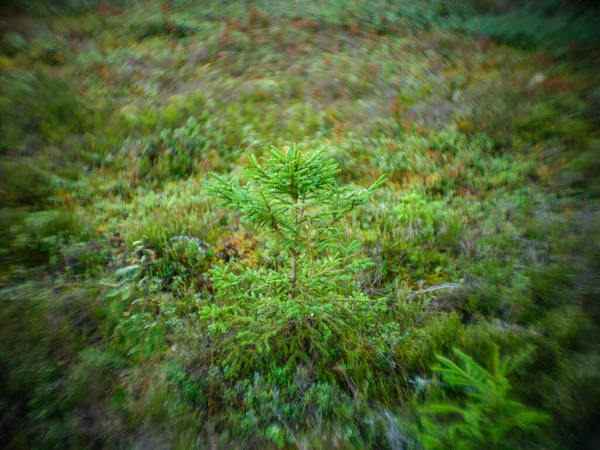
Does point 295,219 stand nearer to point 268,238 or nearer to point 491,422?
point 268,238

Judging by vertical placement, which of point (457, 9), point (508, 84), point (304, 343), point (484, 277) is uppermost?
point (457, 9)

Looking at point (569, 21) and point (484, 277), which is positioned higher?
point (569, 21)

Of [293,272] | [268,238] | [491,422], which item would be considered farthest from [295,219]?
[491,422]

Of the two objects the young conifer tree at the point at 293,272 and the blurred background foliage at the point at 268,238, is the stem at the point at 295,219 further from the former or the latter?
the blurred background foliage at the point at 268,238

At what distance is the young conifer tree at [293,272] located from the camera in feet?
8.36

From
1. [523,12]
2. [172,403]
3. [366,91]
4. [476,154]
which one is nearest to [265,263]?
[172,403]

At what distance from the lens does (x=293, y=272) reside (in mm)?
2934

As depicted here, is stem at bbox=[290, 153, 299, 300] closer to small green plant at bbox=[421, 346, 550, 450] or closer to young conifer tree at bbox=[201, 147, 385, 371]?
young conifer tree at bbox=[201, 147, 385, 371]

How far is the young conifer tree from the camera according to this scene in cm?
255

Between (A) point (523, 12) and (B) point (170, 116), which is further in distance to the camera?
(A) point (523, 12)

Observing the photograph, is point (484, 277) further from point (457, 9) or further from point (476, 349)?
point (457, 9)

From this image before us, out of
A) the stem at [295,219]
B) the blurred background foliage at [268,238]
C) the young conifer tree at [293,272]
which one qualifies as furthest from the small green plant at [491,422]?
the stem at [295,219]

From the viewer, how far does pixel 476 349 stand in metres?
2.65

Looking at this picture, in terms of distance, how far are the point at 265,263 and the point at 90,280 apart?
2.16m
